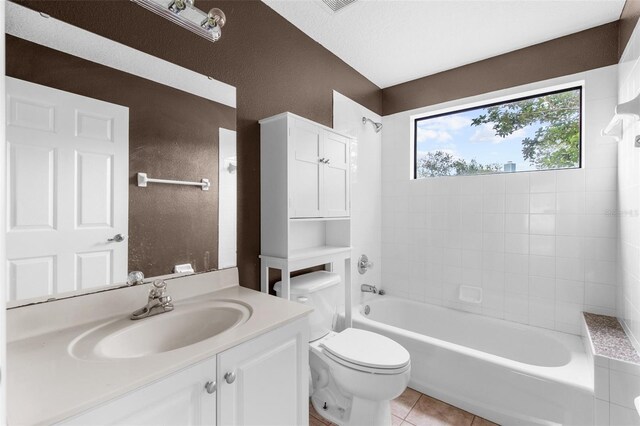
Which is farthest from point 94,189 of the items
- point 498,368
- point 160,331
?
point 498,368

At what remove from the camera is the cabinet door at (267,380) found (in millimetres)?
922

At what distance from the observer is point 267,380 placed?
3.44 ft

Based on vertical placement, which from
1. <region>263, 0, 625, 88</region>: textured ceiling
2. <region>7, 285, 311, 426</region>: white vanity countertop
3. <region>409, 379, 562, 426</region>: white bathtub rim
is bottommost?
<region>409, 379, 562, 426</region>: white bathtub rim

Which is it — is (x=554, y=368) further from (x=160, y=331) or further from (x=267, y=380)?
(x=160, y=331)

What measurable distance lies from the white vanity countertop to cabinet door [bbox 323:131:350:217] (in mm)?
1078

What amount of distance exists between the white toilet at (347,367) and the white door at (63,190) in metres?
0.96

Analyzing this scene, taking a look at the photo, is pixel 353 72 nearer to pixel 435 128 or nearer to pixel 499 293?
pixel 435 128

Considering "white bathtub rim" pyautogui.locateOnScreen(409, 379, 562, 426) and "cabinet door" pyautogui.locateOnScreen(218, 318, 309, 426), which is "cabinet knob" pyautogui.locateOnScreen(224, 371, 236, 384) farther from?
"white bathtub rim" pyautogui.locateOnScreen(409, 379, 562, 426)

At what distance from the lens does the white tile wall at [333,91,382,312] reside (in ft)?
8.28

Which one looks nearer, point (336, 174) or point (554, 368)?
point (554, 368)

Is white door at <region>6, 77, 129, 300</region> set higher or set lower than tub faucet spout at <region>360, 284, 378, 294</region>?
higher

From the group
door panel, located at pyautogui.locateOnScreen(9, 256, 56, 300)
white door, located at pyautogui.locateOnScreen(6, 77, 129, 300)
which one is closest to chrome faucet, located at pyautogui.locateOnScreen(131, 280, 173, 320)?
white door, located at pyautogui.locateOnScreen(6, 77, 129, 300)

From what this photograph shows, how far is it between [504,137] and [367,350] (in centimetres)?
209

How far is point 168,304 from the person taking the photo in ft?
3.91
